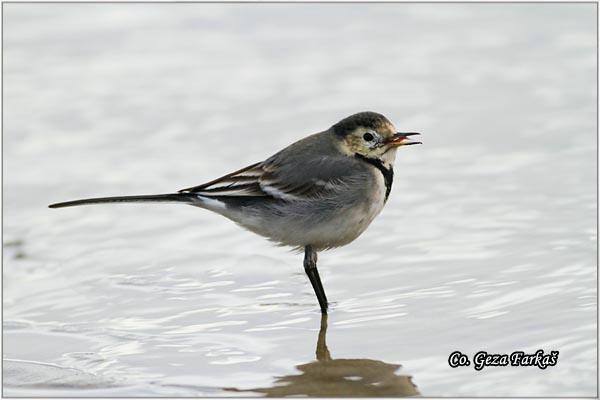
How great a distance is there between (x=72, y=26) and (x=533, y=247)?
8.27m

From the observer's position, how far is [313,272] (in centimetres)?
806

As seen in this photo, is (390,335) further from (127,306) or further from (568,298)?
(127,306)

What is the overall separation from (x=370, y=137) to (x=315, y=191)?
22.9 inches

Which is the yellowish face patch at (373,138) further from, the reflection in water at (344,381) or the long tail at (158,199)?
the reflection in water at (344,381)

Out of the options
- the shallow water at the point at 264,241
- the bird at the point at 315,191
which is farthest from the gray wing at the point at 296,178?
the shallow water at the point at 264,241

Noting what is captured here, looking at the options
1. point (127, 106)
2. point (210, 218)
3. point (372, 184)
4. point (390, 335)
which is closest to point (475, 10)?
point (127, 106)

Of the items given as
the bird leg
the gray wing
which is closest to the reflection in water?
the bird leg

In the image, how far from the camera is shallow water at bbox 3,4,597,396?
6867 millimetres

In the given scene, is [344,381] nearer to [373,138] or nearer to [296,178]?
[296,178]

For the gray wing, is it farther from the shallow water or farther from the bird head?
the shallow water

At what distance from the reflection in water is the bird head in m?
1.90

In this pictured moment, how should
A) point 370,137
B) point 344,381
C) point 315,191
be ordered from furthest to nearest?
point 370,137 → point 315,191 → point 344,381

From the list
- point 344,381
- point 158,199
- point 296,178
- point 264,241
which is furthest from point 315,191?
point 344,381

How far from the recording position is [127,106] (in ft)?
40.9
